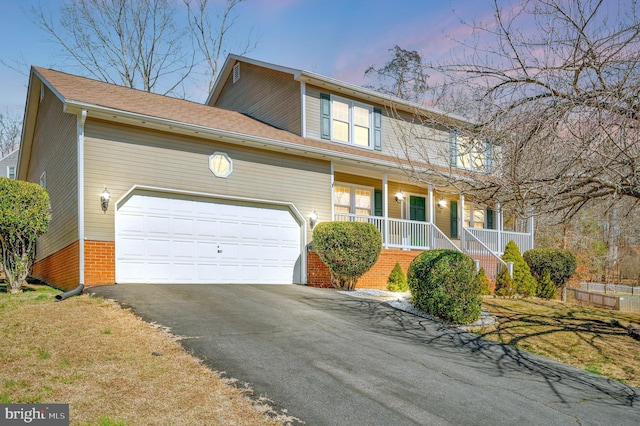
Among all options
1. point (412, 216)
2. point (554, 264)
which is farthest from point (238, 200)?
point (554, 264)

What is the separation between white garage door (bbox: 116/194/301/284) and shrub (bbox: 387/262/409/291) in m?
3.19

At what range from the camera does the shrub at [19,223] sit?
10.3 meters

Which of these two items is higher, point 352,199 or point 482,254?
point 352,199

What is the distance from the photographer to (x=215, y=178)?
12750 mm

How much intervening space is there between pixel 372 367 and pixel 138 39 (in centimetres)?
2640

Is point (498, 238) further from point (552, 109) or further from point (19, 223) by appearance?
point (19, 223)

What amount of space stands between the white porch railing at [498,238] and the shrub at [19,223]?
47.5 ft

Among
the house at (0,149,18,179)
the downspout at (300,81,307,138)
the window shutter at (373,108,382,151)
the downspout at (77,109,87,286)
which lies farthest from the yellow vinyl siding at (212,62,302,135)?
the house at (0,149,18,179)

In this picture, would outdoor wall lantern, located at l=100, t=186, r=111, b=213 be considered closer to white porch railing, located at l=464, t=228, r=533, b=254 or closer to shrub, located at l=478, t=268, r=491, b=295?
shrub, located at l=478, t=268, r=491, b=295

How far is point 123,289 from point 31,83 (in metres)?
9.61

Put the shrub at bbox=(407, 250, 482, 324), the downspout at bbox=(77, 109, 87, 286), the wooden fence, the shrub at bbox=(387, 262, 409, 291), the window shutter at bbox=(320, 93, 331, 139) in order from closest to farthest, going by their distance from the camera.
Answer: the shrub at bbox=(407, 250, 482, 324)
the downspout at bbox=(77, 109, 87, 286)
the shrub at bbox=(387, 262, 409, 291)
the window shutter at bbox=(320, 93, 331, 139)
the wooden fence

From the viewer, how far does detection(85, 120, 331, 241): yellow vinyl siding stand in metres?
11.0

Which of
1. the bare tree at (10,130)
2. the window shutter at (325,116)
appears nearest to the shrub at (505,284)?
the window shutter at (325,116)

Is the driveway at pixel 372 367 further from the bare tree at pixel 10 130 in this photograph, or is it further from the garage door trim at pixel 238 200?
the bare tree at pixel 10 130
